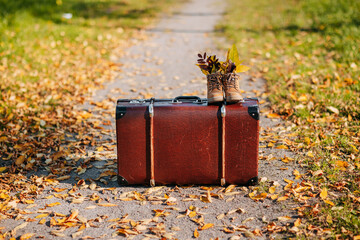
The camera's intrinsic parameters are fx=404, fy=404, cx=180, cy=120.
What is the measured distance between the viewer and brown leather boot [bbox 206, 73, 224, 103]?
3504 mm

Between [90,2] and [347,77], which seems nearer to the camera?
[347,77]

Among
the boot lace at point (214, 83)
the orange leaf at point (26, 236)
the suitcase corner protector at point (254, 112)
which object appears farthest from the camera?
the boot lace at point (214, 83)

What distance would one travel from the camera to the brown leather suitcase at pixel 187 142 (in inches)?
137

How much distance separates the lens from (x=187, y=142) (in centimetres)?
351

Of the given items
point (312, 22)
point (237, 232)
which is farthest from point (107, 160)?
point (312, 22)

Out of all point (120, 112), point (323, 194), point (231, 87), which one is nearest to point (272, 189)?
point (323, 194)

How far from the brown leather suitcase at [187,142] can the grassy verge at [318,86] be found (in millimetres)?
637

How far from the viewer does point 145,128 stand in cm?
350

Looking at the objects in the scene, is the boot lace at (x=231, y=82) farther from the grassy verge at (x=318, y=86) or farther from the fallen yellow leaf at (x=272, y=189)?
the grassy verge at (x=318, y=86)

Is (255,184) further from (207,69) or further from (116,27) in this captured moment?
(116,27)

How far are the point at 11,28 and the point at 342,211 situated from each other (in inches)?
313

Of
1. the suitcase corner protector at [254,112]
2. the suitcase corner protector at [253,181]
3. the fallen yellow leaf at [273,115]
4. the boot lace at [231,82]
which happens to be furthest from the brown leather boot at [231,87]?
the fallen yellow leaf at [273,115]

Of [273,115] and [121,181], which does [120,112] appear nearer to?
[121,181]

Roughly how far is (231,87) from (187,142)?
24.6 inches
